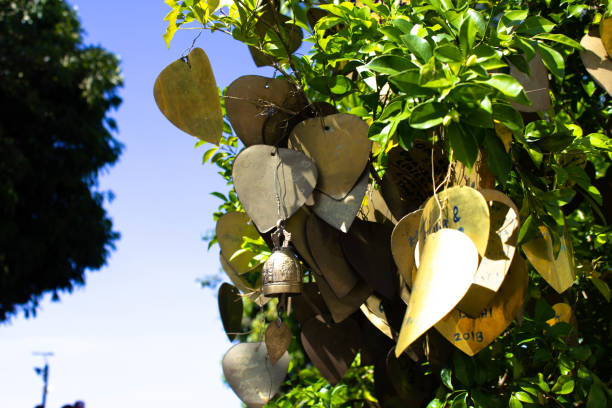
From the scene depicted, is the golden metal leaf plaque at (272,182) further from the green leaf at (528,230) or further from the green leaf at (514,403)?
the green leaf at (514,403)

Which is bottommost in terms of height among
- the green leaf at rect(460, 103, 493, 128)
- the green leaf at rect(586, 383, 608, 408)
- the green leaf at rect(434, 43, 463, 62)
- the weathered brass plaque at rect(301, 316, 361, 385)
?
the green leaf at rect(586, 383, 608, 408)

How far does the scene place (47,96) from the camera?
1148 centimetres

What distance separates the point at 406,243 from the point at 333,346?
548 millimetres

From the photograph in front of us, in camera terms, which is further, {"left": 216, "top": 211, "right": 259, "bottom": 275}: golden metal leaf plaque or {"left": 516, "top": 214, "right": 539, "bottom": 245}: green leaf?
{"left": 216, "top": 211, "right": 259, "bottom": 275}: golden metal leaf plaque

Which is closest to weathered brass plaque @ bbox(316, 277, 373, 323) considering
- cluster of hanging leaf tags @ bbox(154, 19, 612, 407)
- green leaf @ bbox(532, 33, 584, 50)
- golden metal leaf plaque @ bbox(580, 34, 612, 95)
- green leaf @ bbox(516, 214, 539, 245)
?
cluster of hanging leaf tags @ bbox(154, 19, 612, 407)

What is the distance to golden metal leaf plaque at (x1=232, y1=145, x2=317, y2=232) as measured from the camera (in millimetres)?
1591

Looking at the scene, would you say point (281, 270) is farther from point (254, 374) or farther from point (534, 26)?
point (534, 26)

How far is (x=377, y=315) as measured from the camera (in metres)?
1.75

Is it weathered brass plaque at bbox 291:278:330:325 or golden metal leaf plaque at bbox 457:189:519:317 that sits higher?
golden metal leaf plaque at bbox 457:189:519:317

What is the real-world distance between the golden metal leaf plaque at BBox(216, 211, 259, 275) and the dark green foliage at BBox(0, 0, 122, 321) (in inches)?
364

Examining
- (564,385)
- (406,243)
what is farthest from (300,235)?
(564,385)

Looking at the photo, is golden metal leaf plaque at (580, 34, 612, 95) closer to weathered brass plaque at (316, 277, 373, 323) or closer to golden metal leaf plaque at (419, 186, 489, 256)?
golden metal leaf plaque at (419, 186, 489, 256)

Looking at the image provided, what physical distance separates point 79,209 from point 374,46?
10810mm

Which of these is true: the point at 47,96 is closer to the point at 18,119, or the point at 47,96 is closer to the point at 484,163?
the point at 18,119
